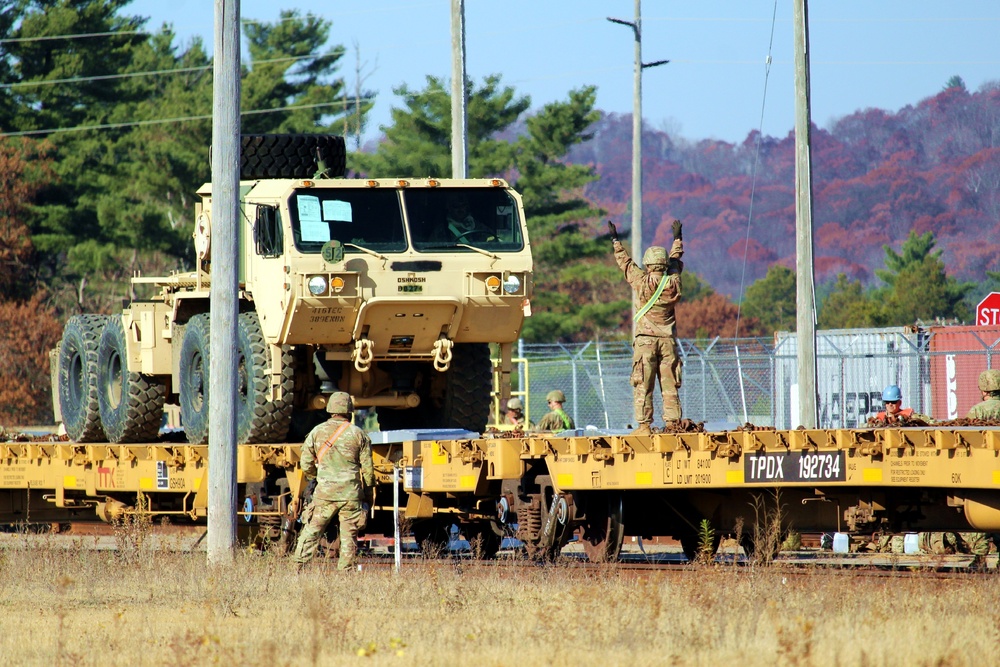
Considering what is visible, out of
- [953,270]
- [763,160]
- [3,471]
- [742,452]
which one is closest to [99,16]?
[3,471]

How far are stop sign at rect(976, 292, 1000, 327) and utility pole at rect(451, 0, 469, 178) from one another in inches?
331

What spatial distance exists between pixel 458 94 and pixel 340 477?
441 inches

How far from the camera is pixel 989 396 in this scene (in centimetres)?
1446

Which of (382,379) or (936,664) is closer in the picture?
(936,664)

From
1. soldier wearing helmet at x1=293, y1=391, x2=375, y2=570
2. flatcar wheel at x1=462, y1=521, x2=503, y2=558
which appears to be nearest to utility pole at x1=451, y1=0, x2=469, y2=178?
flatcar wheel at x1=462, y1=521, x2=503, y2=558

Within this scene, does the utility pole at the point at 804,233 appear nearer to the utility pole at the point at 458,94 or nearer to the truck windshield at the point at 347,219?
the utility pole at the point at 458,94

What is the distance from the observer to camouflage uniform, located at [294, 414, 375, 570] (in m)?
12.6

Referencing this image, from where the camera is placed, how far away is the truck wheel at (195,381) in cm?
1502

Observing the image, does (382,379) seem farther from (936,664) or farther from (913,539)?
(936,664)

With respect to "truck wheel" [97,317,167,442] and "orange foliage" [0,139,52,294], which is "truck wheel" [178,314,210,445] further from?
"orange foliage" [0,139,52,294]

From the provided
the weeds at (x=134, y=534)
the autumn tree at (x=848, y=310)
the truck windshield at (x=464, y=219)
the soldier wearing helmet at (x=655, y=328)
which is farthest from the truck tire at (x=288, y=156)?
the autumn tree at (x=848, y=310)

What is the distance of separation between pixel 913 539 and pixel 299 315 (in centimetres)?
716

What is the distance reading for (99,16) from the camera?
50344 millimetres

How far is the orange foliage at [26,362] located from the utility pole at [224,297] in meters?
28.9
